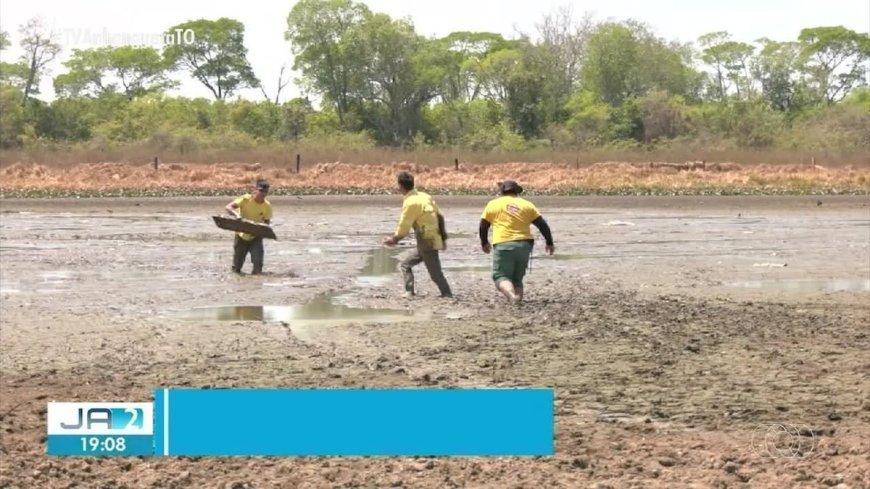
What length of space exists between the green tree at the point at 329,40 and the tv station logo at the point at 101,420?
7090cm

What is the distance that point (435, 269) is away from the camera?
47.4 ft

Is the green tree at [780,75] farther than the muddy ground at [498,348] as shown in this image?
Yes

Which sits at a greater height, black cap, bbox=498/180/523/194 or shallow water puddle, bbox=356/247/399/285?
black cap, bbox=498/180/523/194

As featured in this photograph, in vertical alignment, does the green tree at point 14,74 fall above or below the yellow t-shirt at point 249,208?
above

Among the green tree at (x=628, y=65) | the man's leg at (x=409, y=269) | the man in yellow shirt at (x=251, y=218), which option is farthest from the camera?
the green tree at (x=628, y=65)

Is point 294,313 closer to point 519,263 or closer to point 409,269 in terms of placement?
point 409,269

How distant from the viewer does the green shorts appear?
13381mm

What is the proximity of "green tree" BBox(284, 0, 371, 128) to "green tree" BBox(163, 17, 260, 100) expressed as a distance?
6.89m

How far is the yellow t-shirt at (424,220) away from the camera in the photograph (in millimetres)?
14305

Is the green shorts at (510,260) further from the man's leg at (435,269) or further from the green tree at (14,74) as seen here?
the green tree at (14,74)

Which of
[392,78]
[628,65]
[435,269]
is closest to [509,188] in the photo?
[435,269]

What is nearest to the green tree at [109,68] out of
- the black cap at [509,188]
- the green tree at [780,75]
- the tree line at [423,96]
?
the tree line at [423,96]

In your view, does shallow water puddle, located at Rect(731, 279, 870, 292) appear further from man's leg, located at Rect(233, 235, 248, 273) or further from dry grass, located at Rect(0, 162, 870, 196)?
dry grass, located at Rect(0, 162, 870, 196)

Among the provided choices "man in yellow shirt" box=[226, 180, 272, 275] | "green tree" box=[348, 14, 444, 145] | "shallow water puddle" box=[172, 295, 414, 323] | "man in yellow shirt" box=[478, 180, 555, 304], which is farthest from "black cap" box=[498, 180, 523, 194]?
"green tree" box=[348, 14, 444, 145]
